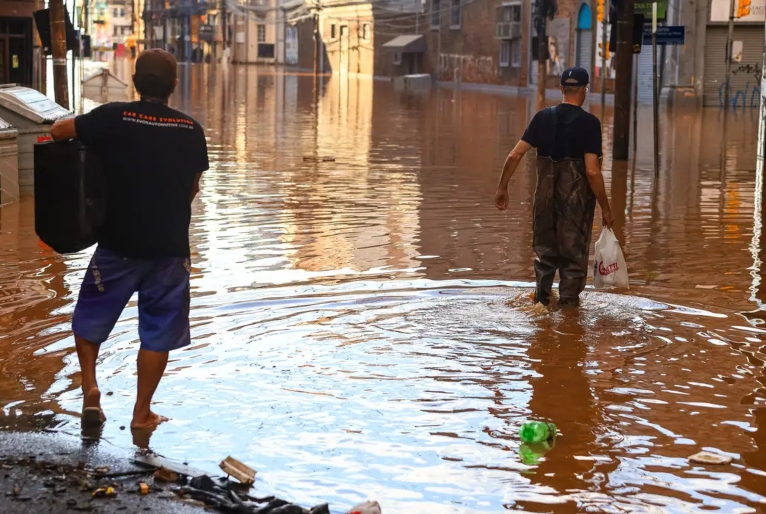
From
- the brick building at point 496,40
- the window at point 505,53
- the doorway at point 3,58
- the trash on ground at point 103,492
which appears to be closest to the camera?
the trash on ground at point 103,492

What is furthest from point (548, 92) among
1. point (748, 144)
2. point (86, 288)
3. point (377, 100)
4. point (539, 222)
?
point (86, 288)

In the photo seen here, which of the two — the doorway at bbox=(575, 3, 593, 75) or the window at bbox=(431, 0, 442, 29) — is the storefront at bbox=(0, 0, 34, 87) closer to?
the doorway at bbox=(575, 3, 593, 75)

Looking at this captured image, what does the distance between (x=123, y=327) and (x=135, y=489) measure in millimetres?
3128

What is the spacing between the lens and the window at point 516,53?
56.9 m

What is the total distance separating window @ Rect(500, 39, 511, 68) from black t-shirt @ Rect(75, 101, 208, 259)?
53.6 m

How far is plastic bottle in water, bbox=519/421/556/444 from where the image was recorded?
5566 mm

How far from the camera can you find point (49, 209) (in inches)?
224

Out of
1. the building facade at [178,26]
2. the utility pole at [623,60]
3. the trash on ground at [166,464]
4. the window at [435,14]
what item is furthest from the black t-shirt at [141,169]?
the building facade at [178,26]

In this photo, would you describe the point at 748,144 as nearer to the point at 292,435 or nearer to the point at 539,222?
the point at 539,222

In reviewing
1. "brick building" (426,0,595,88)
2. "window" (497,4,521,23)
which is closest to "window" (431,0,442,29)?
"brick building" (426,0,595,88)

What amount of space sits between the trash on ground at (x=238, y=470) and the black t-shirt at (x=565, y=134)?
3986 mm

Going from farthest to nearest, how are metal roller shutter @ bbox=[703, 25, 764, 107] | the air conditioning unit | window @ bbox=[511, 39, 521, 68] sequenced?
the air conditioning unit
window @ bbox=[511, 39, 521, 68]
metal roller shutter @ bbox=[703, 25, 764, 107]

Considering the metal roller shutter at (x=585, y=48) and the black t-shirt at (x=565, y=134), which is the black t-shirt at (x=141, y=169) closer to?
the black t-shirt at (x=565, y=134)

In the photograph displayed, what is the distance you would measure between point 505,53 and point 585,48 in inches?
367
